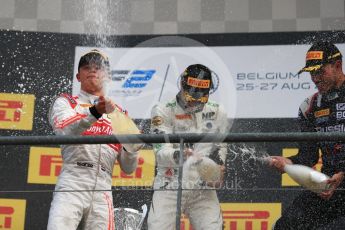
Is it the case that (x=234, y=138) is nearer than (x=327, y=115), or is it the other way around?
(x=234, y=138)

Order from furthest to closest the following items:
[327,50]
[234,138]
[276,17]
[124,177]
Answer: [276,17]
[124,177]
[327,50]
[234,138]

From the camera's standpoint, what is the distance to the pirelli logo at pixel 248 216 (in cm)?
343

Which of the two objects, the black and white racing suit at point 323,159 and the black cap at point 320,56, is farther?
the black cap at point 320,56

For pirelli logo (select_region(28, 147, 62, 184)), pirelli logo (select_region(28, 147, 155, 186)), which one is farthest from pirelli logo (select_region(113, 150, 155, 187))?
pirelli logo (select_region(28, 147, 62, 184))

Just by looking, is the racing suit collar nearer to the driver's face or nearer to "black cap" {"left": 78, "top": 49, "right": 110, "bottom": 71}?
"black cap" {"left": 78, "top": 49, "right": 110, "bottom": 71}

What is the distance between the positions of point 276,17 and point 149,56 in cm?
80

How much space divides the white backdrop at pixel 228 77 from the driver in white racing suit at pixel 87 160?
1.20m

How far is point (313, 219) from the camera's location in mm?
3281

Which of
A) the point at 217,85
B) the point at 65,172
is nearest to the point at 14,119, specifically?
the point at 217,85

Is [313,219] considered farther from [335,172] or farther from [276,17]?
[276,17]

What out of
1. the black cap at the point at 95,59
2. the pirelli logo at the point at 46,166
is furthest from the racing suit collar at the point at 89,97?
the pirelli logo at the point at 46,166

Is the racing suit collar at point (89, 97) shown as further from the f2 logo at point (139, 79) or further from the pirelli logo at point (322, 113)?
the f2 logo at point (139, 79)

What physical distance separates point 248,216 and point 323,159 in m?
0.76

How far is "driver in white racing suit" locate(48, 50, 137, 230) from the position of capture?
3273mm
